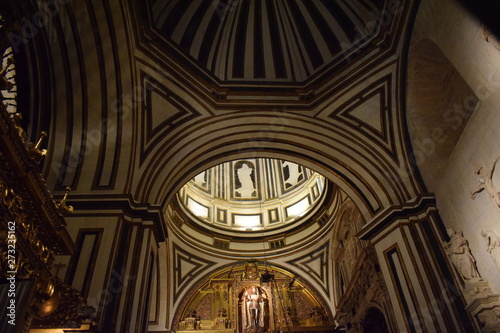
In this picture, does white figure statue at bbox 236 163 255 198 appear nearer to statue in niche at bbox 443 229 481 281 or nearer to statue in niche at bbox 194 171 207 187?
statue in niche at bbox 194 171 207 187

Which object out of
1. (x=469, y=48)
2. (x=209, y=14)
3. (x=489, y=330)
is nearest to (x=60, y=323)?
(x=489, y=330)

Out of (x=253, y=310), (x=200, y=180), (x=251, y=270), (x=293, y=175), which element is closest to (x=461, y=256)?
(x=253, y=310)

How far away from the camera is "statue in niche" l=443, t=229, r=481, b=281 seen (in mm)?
5941

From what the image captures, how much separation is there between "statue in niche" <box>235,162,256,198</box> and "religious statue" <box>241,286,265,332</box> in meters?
4.39

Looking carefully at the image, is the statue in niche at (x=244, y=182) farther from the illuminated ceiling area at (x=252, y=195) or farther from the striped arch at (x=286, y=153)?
the striped arch at (x=286, y=153)

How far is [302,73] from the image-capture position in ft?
29.6

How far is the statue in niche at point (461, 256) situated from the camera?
5941 mm

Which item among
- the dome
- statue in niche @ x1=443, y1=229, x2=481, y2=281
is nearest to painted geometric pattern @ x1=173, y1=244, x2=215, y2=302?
the dome

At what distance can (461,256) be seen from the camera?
20.3 ft

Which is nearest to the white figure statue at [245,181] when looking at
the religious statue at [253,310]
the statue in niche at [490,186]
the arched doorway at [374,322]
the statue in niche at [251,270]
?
the statue in niche at [251,270]

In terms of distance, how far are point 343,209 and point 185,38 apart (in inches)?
267

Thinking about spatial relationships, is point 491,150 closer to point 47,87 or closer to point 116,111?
point 116,111

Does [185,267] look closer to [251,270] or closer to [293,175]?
[251,270]

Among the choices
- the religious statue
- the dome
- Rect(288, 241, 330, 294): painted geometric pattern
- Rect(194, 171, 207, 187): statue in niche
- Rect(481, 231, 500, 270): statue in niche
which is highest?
Rect(194, 171, 207, 187): statue in niche
